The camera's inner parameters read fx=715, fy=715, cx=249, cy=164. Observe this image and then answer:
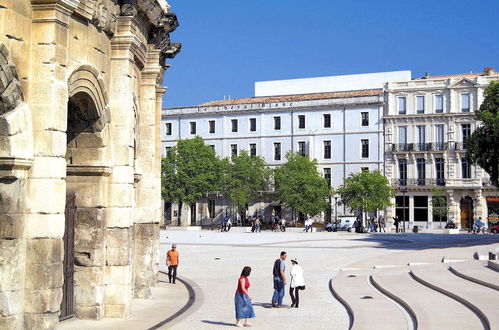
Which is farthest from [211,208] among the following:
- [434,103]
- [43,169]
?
[43,169]

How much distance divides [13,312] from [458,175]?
57940mm

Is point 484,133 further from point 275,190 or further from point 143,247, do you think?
point 275,190

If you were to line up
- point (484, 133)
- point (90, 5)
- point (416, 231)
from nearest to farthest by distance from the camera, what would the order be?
point (90, 5), point (484, 133), point (416, 231)

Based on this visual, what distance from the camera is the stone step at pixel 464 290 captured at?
14578 millimetres

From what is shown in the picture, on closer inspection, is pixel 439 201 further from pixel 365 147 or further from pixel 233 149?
pixel 233 149

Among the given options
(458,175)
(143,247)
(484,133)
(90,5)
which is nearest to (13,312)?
(90,5)

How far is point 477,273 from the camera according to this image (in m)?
21.1

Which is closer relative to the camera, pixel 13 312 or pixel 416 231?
pixel 13 312

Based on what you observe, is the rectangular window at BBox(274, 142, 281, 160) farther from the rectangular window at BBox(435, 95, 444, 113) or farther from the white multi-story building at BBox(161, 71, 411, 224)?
the rectangular window at BBox(435, 95, 444, 113)

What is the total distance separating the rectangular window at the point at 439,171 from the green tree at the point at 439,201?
143 cm

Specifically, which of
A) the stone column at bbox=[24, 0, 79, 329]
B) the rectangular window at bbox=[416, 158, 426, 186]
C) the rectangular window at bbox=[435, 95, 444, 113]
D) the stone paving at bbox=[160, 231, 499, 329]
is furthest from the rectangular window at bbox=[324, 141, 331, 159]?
the stone column at bbox=[24, 0, 79, 329]

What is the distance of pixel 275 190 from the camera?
227 ft

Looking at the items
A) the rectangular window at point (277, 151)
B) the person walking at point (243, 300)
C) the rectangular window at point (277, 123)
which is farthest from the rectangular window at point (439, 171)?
the person walking at point (243, 300)

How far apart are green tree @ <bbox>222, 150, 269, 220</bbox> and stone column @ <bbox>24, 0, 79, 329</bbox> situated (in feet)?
184
